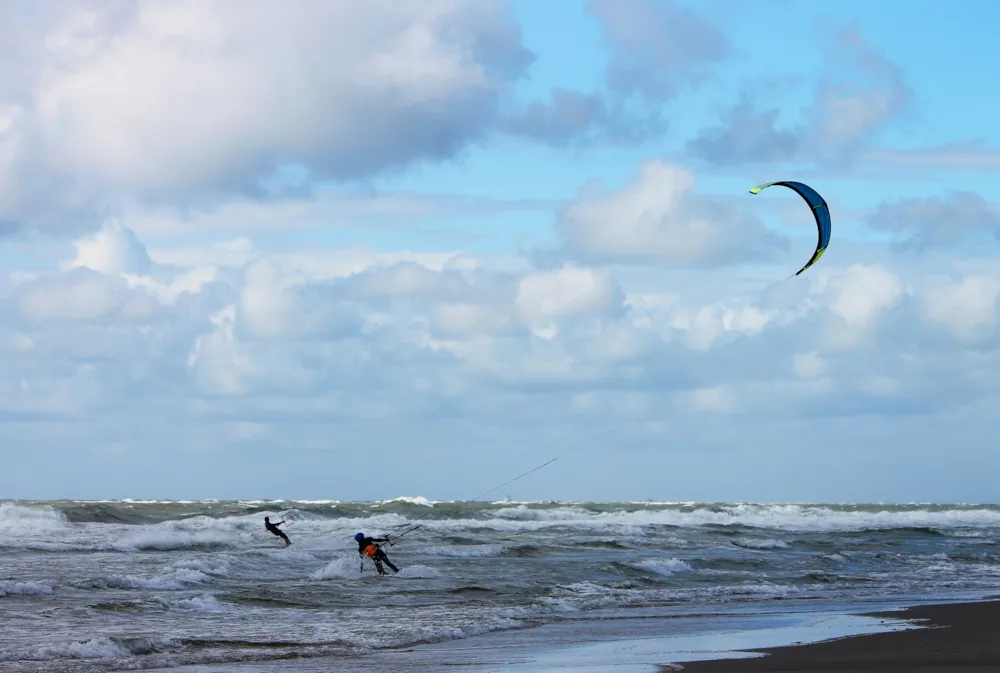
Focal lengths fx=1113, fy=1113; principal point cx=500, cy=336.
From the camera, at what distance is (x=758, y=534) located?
124 feet

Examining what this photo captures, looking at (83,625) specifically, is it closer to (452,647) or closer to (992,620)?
(452,647)

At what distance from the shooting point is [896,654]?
11773 mm

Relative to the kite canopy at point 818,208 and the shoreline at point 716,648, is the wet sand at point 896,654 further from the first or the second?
the kite canopy at point 818,208

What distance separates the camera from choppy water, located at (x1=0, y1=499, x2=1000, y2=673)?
13.6 meters

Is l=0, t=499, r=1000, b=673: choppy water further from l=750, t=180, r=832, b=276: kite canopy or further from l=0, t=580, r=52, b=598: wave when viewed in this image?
l=750, t=180, r=832, b=276: kite canopy

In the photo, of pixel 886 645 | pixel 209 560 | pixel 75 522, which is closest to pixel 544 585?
pixel 209 560

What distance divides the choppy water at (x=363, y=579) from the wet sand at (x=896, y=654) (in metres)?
4.10

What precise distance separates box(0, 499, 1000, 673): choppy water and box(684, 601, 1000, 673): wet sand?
4.10 meters

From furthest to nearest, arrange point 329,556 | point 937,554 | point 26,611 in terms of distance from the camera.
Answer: point 937,554 → point 329,556 → point 26,611

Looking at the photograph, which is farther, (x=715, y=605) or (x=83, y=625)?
(x=715, y=605)

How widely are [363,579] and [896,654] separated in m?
11.4

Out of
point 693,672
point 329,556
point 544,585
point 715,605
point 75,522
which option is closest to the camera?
point 693,672

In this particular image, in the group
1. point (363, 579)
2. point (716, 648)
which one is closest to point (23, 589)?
point (363, 579)

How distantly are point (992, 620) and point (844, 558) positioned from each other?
13.1 m
